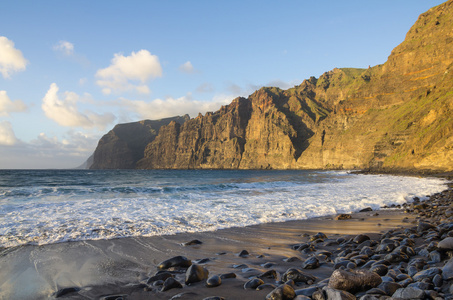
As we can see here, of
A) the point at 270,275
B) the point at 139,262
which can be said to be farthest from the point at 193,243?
the point at 270,275

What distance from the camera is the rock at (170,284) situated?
12.9 feet

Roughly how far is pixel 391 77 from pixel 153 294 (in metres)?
145

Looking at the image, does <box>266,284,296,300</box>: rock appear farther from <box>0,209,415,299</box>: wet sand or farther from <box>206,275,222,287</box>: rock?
<box>206,275,222,287</box>: rock

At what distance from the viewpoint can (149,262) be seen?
213 inches

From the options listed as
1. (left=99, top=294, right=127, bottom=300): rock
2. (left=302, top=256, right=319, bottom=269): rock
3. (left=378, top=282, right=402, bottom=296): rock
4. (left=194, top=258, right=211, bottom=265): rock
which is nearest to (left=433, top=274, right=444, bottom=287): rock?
(left=378, top=282, right=402, bottom=296): rock

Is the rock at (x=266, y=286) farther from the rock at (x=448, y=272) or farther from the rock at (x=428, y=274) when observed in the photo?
the rock at (x=448, y=272)

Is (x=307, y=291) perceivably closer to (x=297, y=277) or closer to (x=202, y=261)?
(x=297, y=277)

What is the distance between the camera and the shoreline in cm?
392

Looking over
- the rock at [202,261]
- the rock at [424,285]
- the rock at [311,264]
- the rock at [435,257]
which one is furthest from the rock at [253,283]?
the rock at [435,257]

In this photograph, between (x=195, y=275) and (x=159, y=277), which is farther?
(x=159, y=277)

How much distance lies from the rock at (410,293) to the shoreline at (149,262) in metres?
1.20

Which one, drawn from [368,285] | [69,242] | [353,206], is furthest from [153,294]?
[353,206]

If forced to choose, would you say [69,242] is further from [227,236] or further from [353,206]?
[353,206]

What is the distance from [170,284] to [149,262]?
166 centimetres
